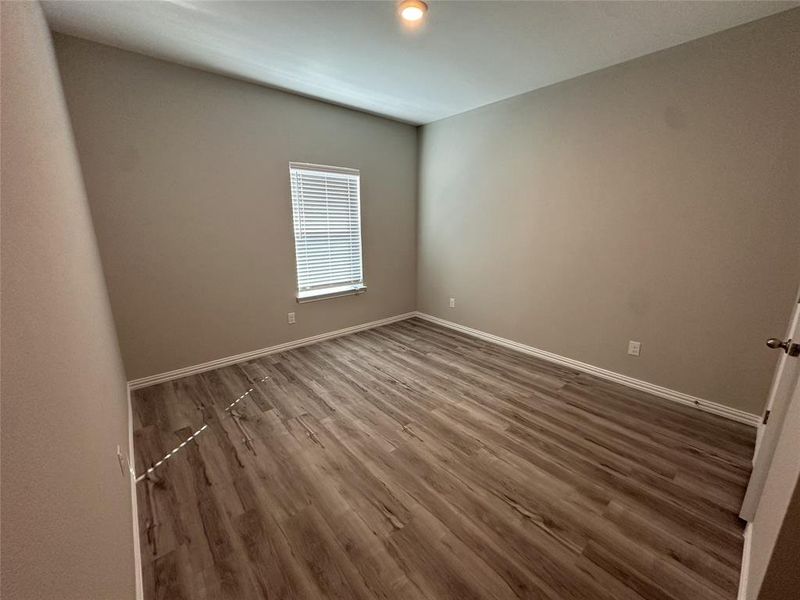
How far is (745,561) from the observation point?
1329 millimetres

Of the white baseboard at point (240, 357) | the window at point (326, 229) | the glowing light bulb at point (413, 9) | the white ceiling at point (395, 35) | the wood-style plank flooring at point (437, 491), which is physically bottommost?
the wood-style plank flooring at point (437, 491)

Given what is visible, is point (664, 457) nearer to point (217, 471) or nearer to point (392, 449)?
point (392, 449)

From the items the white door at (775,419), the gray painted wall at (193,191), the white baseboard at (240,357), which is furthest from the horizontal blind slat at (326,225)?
the white door at (775,419)

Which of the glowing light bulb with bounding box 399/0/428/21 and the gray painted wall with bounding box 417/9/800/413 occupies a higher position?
the glowing light bulb with bounding box 399/0/428/21

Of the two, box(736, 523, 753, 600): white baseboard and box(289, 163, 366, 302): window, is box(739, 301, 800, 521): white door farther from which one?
box(289, 163, 366, 302): window

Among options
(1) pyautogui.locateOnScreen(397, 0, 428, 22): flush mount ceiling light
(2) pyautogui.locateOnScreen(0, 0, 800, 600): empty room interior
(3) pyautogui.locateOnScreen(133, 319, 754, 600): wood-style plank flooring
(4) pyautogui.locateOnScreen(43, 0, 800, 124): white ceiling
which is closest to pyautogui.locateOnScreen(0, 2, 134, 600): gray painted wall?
(2) pyautogui.locateOnScreen(0, 0, 800, 600): empty room interior

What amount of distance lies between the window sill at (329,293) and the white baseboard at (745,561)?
3470mm

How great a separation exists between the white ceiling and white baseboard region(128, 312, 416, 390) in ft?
8.24

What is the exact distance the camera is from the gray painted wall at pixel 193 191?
235 centimetres

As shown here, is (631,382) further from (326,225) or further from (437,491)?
(326,225)

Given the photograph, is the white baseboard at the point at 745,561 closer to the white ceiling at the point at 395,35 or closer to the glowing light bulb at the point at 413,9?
the white ceiling at the point at 395,35

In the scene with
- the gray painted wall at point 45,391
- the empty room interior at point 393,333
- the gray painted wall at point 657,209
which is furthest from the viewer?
the gray painted wall at point 657,209

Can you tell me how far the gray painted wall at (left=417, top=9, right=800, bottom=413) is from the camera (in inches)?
80.4

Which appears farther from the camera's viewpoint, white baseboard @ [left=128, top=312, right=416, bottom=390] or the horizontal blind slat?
the horizontal blind slat
